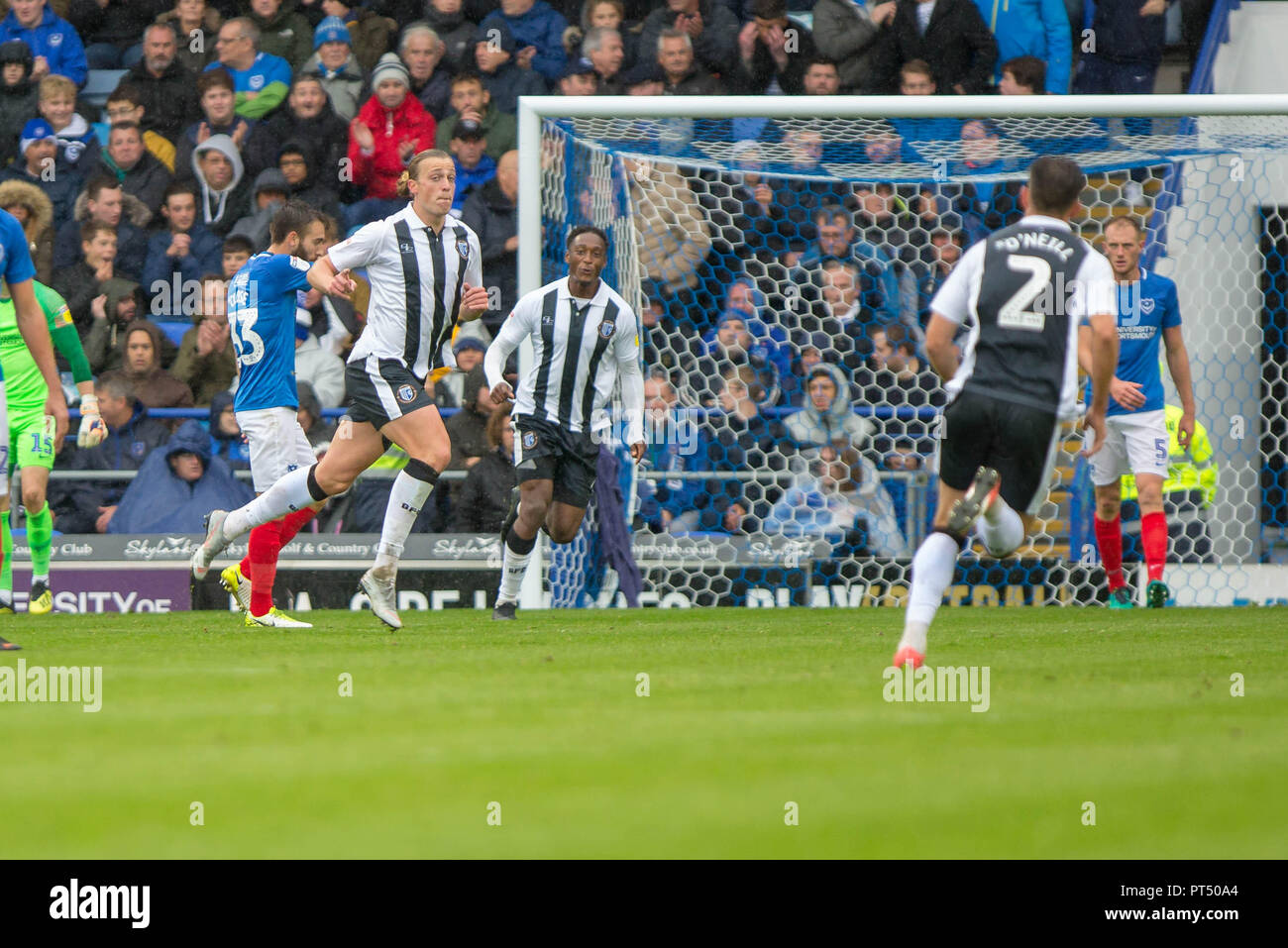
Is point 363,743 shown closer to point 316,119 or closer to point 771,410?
point 771,410

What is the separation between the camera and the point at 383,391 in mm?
8086

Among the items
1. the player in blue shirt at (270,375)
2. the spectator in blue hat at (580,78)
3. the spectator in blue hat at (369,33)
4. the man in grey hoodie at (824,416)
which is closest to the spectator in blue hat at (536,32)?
the spectator in blue hat at (580,78)

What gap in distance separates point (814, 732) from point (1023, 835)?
1.34m

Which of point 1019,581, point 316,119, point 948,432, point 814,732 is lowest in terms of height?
point 1019,581

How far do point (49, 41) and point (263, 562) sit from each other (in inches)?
329

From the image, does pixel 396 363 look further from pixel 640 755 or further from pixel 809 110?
pixel 640 755

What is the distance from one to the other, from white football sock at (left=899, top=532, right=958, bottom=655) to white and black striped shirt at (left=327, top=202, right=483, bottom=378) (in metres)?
3.23

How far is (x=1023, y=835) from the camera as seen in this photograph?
3338 mm

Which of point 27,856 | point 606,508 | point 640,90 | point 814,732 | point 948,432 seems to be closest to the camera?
point 27,856

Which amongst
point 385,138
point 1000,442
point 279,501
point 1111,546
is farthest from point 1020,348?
point 385,138

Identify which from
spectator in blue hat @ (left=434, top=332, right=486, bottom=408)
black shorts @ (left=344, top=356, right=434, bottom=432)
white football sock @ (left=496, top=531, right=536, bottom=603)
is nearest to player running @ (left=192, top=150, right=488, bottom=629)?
black shorts @ (left=344, top=356, right=434, bottom=432)

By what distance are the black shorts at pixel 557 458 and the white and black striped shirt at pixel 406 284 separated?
1.31m

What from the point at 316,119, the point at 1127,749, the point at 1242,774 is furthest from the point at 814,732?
the point at 316,119
